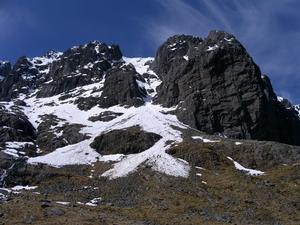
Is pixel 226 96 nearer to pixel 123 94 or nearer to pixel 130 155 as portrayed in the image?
pixel 130 155

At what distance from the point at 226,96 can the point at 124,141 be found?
134 ft

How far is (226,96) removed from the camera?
15788cm

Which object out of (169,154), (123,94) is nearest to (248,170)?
(169,154)

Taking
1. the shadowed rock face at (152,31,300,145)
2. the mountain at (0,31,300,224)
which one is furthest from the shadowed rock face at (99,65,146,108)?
the shadowed rock face at (152,31,300,145)

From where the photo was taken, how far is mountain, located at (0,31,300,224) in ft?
249

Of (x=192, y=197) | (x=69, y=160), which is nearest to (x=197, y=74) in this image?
(x=69, y=160)

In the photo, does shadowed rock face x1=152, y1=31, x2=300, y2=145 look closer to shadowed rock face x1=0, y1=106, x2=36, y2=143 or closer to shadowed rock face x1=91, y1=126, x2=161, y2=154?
shadowed rock face x1=91, y1=126, x2=161, y2=154

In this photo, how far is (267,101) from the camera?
159625 mm

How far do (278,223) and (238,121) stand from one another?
265 feet

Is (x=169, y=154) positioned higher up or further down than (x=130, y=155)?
higher up

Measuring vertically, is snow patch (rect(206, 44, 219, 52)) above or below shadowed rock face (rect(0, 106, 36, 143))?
above

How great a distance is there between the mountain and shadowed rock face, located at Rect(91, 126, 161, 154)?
280mm

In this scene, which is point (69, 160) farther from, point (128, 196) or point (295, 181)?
point (295, 181)

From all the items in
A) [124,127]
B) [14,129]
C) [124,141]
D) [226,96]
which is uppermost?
[226,96]
